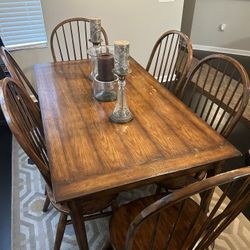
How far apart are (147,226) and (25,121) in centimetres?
74

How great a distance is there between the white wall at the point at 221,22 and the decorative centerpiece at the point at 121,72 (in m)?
3.37

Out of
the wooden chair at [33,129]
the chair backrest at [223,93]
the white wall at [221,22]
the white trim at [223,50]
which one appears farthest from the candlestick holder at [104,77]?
the white trim at [223,50]

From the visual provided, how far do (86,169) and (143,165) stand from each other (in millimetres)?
225

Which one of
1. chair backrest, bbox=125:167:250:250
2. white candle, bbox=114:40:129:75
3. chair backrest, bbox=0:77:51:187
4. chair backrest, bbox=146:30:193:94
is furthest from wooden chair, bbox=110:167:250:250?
chair backrest, bbox=146:30:193:94

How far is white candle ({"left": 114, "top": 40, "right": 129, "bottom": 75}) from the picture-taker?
99cm

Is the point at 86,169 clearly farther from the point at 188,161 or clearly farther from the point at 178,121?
the point at 178,121

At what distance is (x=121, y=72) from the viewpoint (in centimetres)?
105

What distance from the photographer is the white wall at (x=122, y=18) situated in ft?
7.78

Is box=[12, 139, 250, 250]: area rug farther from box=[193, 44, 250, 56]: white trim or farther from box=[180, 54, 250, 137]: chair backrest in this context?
box=[193, 44, 250, 56]: white trim

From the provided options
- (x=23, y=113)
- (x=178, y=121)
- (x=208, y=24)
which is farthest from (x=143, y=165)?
(x=208, y=24)

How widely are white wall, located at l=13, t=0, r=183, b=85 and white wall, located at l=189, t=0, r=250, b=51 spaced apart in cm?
133

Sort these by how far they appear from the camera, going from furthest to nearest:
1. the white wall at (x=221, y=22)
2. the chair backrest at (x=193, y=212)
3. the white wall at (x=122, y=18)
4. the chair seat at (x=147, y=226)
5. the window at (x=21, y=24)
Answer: the white wall at (x=221, y=22) → the white wall at (x=122, y=18) → the window at (x=21, y=24) → the chair seat at (x=147, y=226) → the chair backrest at (x=193, y=212)

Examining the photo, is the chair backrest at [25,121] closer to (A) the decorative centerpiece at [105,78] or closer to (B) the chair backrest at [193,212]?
(A) the decorative centerpiece at [105,78]

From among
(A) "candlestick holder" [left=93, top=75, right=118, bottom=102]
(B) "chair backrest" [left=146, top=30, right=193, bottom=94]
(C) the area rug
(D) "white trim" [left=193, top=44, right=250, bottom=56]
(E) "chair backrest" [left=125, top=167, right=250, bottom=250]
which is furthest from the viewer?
(D) "white trim" [left=193, top=44, right=250, bottom=56]
